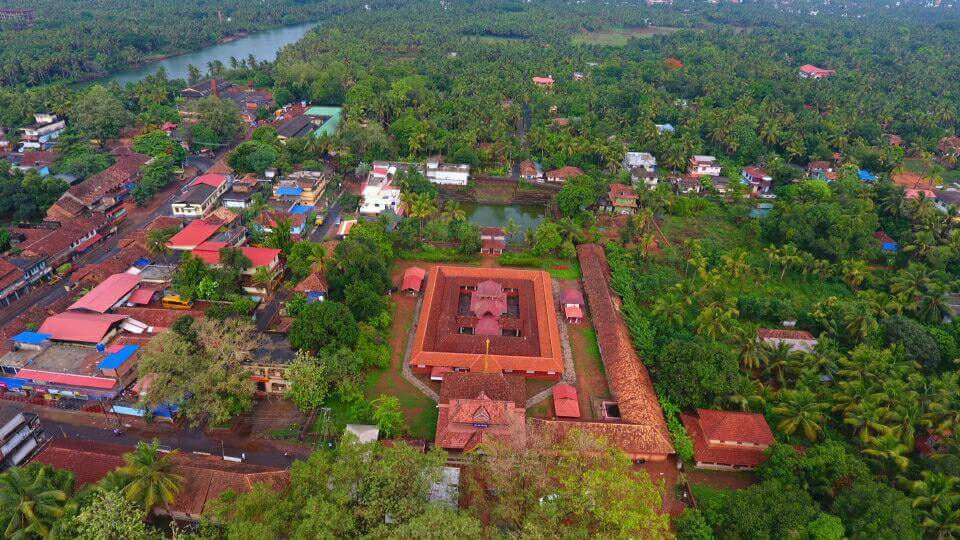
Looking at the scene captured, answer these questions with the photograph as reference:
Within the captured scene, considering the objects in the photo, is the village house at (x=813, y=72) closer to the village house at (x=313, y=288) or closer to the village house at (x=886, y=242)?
the village house at (x=886, y=242)

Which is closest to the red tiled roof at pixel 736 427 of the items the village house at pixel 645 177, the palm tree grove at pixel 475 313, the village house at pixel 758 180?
the palm tree grove at pixel 475 313

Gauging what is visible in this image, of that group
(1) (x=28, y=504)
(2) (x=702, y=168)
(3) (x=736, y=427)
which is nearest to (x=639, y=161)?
(2) (x=702, y=168)

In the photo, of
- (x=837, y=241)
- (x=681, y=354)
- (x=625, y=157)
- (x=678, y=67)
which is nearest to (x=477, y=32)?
(x=678, y=67)

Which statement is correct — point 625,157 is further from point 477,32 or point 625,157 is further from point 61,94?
point 477,32

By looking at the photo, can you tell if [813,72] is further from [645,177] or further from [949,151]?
[645,177]

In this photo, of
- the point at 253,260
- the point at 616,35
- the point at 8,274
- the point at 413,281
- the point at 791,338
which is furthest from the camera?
the point at 616,35

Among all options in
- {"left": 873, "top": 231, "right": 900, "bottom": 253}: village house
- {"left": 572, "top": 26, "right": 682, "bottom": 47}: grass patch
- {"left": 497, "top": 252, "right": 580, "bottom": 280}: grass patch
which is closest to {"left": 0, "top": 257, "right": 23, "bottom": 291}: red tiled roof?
{"left": 497, "top": 252, "right": 580, "bottom": 280}: grass patch
